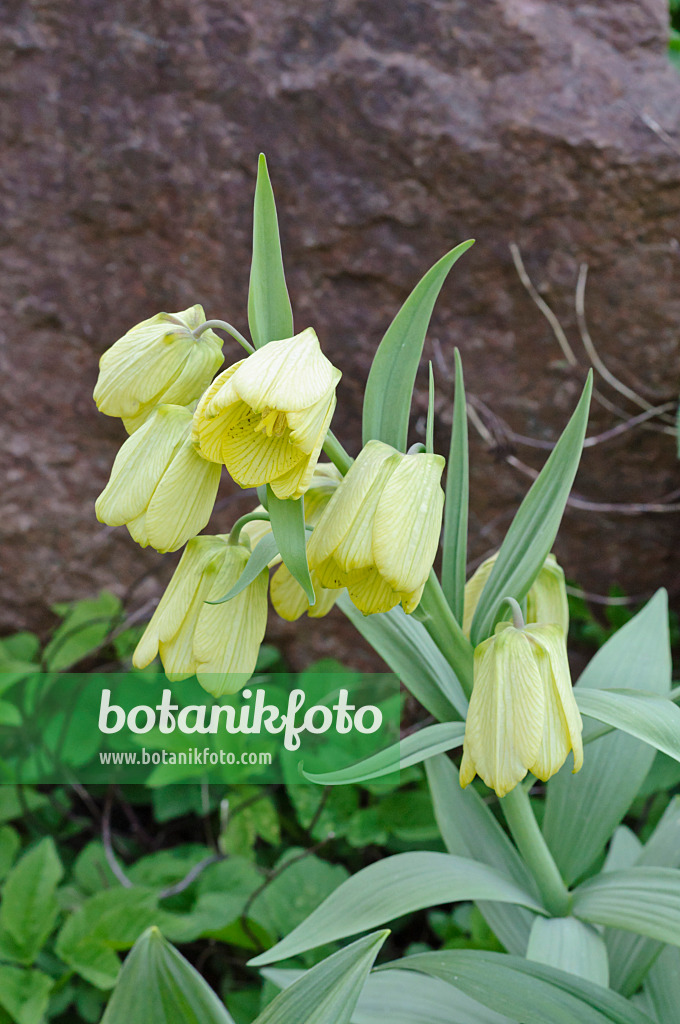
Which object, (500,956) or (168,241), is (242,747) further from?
(168,241)

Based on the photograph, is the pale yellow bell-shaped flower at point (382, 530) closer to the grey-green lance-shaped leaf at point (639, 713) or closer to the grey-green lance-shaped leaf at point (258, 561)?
the grey-green lance-shaped leaf at point (258, 561)

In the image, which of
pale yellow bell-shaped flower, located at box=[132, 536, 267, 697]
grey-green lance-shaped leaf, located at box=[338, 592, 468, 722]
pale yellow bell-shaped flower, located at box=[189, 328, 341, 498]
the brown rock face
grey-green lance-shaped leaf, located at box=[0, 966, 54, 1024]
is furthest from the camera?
the brown rock face

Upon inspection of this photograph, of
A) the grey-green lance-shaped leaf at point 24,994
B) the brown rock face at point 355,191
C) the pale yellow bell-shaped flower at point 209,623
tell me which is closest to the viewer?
the pale yellow bell-shaped flower at point 209,623

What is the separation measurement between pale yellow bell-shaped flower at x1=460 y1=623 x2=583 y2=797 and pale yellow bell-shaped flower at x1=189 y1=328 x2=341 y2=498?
0.20 m

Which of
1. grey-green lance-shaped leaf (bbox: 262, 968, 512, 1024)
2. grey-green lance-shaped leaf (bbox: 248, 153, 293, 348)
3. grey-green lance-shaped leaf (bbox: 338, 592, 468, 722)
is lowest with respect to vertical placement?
grey-green lance-shaped leaf (bbox: 262, 968, 512, 1024)

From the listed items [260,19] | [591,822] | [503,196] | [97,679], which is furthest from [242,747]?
[260,19]

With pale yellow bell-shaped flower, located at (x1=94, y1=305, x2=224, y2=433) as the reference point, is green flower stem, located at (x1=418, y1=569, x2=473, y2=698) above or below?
below

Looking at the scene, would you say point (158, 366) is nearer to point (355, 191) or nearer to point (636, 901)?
point (636, 901)

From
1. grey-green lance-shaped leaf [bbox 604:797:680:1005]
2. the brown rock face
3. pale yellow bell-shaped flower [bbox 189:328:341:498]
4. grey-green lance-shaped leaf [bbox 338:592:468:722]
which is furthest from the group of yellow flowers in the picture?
the brown rock face

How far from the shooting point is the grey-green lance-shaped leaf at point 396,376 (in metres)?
0.63

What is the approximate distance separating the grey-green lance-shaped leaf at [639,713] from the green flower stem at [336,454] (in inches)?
10.5

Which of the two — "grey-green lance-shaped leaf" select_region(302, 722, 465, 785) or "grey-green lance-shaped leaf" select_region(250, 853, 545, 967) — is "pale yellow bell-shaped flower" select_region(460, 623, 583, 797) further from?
"grey-green lance-shaped leaf" select_region(250, 853, 545, 967)

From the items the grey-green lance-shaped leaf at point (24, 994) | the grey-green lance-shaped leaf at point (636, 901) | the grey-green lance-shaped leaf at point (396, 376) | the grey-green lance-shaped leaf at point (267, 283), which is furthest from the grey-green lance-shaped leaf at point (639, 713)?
the grey-green lance-shaped leaf at point (24, 994)

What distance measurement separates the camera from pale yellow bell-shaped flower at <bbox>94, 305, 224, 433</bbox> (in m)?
0.59
